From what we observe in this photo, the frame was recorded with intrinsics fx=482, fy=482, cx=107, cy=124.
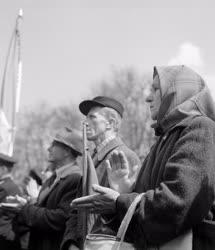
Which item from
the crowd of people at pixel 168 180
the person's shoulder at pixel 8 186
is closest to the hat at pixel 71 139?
the crowd of people at pixel 168 180

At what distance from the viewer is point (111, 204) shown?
274cm

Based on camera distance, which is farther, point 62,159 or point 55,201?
point 62,159

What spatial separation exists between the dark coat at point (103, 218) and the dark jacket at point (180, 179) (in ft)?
0.94

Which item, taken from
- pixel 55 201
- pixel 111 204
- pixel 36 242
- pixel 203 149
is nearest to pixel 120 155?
pixel 111 204

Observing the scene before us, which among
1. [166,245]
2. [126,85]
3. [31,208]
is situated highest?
[126,85]

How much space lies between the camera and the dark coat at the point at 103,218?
9.91 feet

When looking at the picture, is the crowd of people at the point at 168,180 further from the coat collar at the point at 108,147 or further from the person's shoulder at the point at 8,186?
the person's shoulder at the point at 8,186

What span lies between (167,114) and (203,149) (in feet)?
1.49

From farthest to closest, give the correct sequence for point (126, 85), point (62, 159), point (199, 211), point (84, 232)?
point (126, 85), point (62, 159), point (84, 232), point (199, 211)

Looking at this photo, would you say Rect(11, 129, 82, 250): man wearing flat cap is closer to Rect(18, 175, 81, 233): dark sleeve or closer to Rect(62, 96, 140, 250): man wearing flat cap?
Rect(18, 175, 81, 233): dark sleeve

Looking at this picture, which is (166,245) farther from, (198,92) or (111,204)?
(198,92)

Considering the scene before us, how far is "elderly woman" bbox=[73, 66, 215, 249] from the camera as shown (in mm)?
2451

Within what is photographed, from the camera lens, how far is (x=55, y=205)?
504 cm

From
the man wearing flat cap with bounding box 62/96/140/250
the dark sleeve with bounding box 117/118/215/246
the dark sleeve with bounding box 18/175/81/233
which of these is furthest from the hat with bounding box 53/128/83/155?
the dark sleeve with bounding box 117/118/215/246
